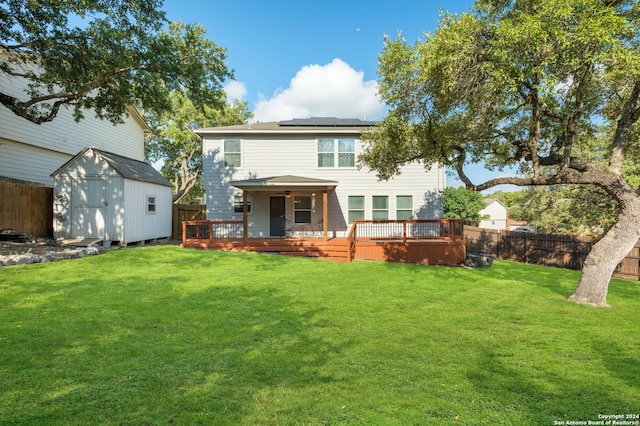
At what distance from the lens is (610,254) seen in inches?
247

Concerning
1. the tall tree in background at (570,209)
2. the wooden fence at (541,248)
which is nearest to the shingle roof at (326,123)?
the wooden fence at (541,248)

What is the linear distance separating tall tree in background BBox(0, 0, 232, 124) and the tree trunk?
461 inches

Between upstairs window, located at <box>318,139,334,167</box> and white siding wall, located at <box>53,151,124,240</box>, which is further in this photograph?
upstairs window, located at <box>318,139,334,167</box>

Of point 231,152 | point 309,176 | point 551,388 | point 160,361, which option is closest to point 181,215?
point 231,152

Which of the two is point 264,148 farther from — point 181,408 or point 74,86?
point 181,408

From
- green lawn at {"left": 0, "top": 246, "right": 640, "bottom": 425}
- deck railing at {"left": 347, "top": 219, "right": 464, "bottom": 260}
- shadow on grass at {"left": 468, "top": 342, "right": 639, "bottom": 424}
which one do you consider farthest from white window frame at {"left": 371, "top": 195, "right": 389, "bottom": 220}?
shadow on grass at {"left": 468, "top": 342, "right": 639, "bottom": 424}

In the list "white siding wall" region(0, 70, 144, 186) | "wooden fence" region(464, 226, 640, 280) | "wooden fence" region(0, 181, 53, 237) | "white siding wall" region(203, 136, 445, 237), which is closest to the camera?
"wooden fence" region(0, 181, 53, 237)

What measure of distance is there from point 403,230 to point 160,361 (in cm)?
1010

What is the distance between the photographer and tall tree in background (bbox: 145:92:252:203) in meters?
24.2

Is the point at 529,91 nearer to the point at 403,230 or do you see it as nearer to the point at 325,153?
the point at 403,230

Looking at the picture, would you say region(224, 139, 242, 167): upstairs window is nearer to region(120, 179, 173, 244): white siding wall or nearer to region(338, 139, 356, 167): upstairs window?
region(120, 179, 173, 244): white siding wall

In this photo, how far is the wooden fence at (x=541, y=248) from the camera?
11.5m

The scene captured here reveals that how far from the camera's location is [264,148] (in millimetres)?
14758

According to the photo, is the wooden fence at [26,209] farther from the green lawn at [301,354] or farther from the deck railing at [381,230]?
the green lawn at [301,354]
